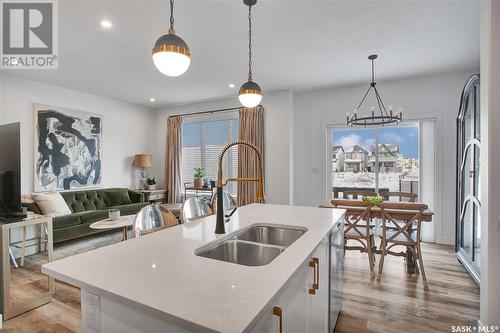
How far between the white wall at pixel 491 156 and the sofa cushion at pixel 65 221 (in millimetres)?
4996

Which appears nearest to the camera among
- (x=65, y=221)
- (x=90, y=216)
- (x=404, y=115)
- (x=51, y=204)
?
(x=65, y=221)

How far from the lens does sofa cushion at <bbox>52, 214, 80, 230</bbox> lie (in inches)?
148

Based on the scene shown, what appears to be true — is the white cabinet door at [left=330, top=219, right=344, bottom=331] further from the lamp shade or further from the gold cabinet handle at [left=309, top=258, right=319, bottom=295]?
the lamp shade

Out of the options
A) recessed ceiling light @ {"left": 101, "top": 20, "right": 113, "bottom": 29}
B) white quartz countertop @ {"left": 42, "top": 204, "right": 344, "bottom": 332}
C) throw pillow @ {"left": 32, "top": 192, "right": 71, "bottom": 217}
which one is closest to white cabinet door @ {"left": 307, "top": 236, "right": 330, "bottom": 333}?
white quartz countertop @ {"left": 42, "top": 204, "right": 344, "bottom": 332}

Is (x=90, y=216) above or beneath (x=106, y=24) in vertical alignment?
A: beneath

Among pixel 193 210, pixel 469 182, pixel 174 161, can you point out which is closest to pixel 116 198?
pixel 174 161

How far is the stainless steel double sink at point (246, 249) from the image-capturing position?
1.44 m

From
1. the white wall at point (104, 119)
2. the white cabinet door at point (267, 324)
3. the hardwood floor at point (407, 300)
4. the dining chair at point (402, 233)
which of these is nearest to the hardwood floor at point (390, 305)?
the hardwood floor at point (407, 300)

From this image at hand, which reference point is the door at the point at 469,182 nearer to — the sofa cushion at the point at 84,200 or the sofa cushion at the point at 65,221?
the sofa cushion at the point at 65,221

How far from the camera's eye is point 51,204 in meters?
3.99

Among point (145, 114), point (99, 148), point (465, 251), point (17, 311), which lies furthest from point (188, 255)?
point (145, 114)

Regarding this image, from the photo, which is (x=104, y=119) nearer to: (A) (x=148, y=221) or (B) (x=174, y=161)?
(B) (x=174, y=161)

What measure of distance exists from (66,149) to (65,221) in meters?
1.56

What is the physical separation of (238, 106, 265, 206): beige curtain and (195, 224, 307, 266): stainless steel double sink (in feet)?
10.8
